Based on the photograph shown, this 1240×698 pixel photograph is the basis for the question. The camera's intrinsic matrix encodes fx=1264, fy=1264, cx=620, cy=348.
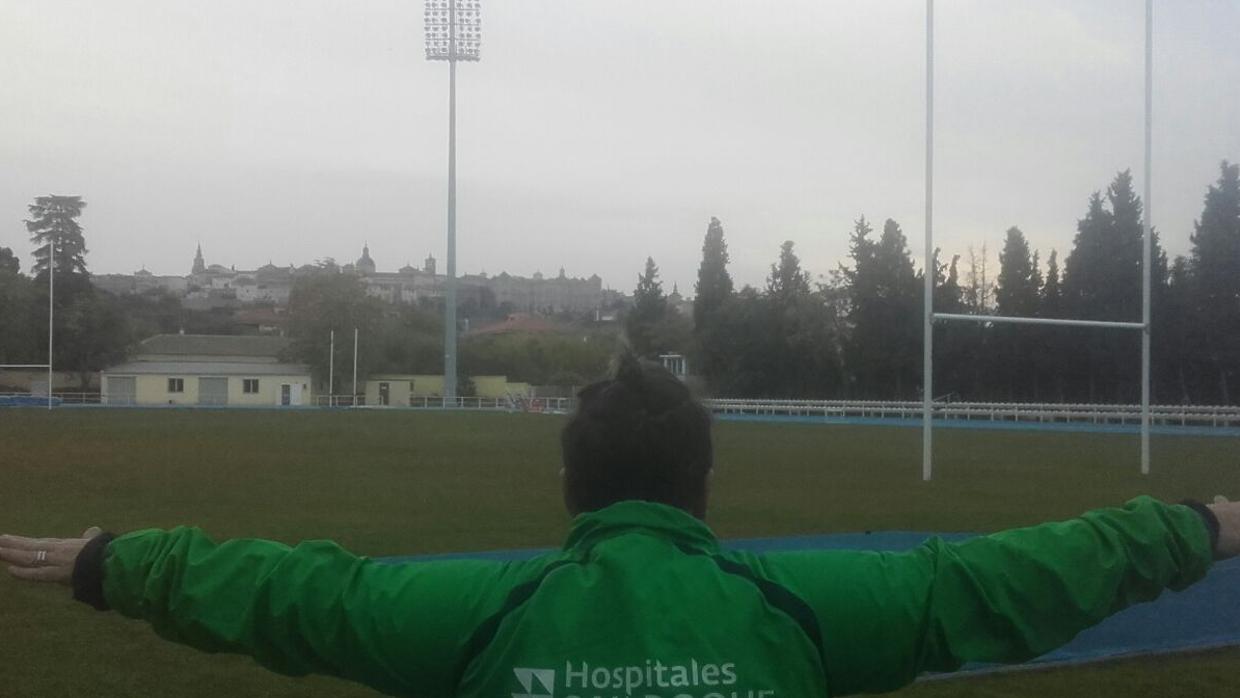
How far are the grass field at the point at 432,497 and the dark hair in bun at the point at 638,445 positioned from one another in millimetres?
215

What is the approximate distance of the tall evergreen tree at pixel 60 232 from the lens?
5428cm

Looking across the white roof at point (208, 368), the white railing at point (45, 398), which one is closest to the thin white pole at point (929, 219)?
the white railing at point (45, 398)

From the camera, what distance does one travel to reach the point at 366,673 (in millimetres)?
1538

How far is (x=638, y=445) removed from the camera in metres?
1.59

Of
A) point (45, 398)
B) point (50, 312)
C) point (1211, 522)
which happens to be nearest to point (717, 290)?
point (1211, 522)

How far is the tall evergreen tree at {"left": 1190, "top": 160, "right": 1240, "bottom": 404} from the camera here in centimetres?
1667

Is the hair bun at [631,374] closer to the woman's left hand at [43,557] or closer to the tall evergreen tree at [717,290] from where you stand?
the woman's left hand at [43,557]

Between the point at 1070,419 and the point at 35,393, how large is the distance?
44744mm

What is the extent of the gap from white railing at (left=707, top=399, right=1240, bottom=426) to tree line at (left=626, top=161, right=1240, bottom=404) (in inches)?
53.7

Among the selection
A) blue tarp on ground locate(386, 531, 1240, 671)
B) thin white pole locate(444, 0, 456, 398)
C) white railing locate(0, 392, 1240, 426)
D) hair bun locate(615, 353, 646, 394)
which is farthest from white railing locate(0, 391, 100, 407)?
hair bun locate(615, 353, 646, 394)

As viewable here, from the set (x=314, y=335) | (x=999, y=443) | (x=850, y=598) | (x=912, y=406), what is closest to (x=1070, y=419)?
→ (x=912, y=406)

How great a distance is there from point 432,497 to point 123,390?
167 ft

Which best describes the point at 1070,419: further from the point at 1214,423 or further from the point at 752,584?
the point at 752,584

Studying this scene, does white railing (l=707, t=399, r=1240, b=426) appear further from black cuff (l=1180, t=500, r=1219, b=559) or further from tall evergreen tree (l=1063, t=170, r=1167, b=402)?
black cuff (l=1180, t=500, r=1219, b=559)
